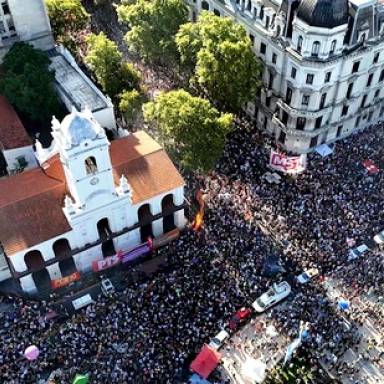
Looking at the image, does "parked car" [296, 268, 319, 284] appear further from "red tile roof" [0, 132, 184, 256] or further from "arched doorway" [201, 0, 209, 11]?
"arched doorway" [201, 0, 209, 11]

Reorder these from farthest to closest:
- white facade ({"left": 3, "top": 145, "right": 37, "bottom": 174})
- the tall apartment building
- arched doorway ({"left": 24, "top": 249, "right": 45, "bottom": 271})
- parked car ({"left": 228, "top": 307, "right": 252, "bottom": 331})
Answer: white facade ({"left": 3, "top": 145, "right": 37, "bottom": 174})
the tall apartment building
arched doorway ({"left": 24, "top": 249, "right": 45, "bottom": 271})
parked car ({"left": 228, "top": 307, "right": 252, "bottom": 331})

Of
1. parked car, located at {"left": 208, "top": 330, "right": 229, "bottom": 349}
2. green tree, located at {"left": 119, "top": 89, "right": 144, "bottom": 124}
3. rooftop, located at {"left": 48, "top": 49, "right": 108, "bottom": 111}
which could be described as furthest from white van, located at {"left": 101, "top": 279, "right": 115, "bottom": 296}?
green tree, located at {"left": 119, "top": 89, "right": 144, "bottom": 124}

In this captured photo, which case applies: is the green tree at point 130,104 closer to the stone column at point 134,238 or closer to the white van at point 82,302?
the stone column at point 134,238

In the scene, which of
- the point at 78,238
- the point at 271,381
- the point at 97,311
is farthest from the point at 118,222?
the point at 271,381

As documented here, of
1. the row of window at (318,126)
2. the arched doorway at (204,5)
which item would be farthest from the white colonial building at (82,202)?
the arched doorway at (204,5)

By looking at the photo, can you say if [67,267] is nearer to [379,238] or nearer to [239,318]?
[239,318]

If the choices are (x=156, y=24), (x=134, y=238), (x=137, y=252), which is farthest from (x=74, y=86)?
(x=137, y=252)
